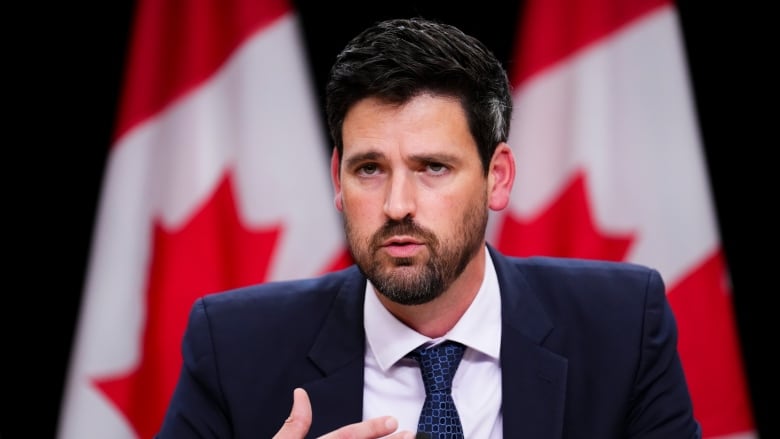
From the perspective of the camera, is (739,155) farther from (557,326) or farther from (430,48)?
(430,48)

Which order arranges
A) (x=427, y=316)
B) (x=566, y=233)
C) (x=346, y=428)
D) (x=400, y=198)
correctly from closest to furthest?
(x=346, y=428), (x=400, y=198), (x=427, y=316), (x=566, y=233)

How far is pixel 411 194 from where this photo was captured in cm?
177

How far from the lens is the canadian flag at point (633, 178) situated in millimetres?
2824

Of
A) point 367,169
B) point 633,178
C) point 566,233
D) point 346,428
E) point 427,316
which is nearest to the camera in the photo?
point 346,428

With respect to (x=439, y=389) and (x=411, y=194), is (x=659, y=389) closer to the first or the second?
(x=439, y=389)

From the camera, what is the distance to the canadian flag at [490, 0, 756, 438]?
111 inches

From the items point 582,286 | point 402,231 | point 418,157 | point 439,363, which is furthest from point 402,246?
point 582,286

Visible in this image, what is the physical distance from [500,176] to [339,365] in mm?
562

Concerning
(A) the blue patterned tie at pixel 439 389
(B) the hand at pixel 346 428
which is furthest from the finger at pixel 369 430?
(A) the blue patterned tie at pixel 439 389

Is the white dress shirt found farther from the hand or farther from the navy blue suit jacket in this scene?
the hand

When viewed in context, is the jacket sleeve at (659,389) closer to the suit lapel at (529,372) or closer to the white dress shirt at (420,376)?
the suit lapel at (529,372)

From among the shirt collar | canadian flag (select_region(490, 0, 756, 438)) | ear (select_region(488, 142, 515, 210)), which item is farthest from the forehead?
canadian flag (select_region(490, 0, 756, 438))

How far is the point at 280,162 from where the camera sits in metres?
2.93

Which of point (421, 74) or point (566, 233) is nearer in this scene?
point (421, 74)
